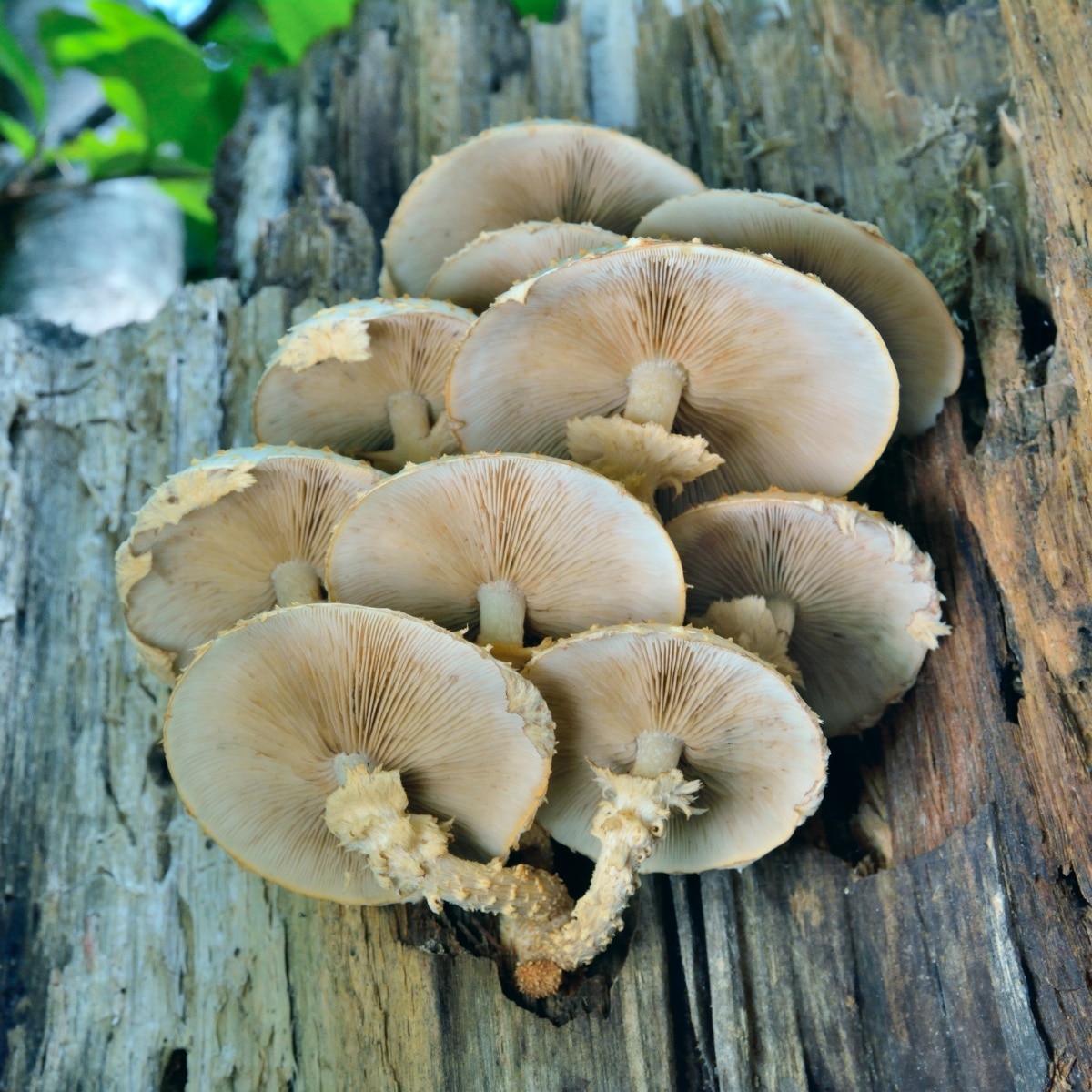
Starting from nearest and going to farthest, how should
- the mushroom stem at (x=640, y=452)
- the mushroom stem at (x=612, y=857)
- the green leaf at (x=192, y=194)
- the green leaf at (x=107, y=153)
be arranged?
the mushroom stem at (x=612, y=857)
the mushroom stem at (x=640, y=452)
the green leaf at (x=107, y=153)
the green leaf at (x=192, y=194)

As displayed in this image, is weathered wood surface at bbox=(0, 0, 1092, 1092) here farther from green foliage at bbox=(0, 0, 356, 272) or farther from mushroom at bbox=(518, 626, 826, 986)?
green foliage at bbox=(0, 0, 356, 272)

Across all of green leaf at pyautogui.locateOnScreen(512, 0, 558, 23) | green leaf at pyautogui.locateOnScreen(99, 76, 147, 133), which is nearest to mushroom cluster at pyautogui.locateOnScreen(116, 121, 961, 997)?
green leaf at pyautogui.locateOnScreen(512, 0, 558, 23)

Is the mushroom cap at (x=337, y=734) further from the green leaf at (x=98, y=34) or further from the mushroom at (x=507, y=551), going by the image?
the green leaf at (x=98, y=34)

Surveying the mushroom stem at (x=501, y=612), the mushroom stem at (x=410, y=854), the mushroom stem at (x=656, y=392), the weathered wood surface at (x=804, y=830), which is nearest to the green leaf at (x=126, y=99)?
the weathered wood surface at (x=804, y=830)

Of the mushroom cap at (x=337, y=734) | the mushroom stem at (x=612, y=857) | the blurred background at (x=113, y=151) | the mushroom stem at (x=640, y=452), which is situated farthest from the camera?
the blurred background at (x=113, y=151)

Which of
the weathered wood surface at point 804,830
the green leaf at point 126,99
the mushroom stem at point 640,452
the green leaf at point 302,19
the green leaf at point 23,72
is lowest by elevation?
the weathered wood surface at point 804,830

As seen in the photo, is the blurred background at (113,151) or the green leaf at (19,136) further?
the green leaf at (19,136)

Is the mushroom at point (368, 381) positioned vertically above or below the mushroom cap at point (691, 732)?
above

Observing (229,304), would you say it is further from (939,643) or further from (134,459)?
(939,643)

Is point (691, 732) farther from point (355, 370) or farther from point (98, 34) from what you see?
point (98, 34)
